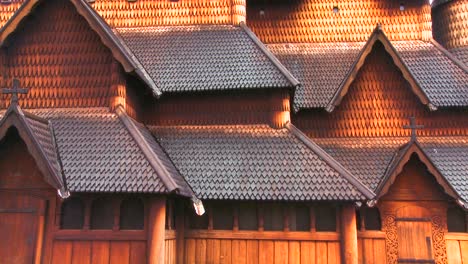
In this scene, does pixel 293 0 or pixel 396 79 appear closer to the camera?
pixel 396 79

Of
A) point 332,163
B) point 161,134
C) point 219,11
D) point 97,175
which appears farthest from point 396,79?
point 97,175

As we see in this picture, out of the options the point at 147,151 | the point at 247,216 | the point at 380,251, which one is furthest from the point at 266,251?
the point at 147,151

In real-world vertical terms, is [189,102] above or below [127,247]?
above

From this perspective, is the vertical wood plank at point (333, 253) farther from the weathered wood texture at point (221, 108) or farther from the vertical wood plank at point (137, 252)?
the vertical wood plank at point (137, 252)

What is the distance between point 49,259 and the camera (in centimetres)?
937

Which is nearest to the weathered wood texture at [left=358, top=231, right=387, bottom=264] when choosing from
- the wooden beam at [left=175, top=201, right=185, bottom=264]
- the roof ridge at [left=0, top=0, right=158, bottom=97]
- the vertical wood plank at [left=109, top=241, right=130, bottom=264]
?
the wooden beam at [left=175, top=201, right=185, bottom=264]

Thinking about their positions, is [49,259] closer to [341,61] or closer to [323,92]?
[323,92]

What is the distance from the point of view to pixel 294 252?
34.1ft

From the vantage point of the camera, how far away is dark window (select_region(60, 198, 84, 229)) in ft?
31.6

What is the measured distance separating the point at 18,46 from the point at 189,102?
4583 mm

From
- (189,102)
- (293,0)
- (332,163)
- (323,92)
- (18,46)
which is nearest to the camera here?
(332,163)

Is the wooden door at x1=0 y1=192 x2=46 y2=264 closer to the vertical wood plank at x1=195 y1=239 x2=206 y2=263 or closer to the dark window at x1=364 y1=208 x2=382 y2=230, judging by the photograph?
the vertical wood plank at x1=195 y1=239 x2=206 y2=263

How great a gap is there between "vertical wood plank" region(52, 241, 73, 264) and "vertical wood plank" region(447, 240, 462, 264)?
8.93 m

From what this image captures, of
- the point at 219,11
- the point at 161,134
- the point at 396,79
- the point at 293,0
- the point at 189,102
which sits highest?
the point at 293,0
